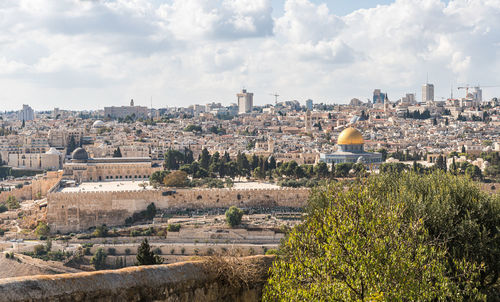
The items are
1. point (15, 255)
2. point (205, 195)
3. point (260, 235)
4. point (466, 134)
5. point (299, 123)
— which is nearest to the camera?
point (15, 255)

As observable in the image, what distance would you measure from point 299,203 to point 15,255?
14459mm

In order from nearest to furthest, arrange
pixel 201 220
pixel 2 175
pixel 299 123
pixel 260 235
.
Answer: pixel 260 235, pixel 201 220, pixel 2 175, pixel 299 123

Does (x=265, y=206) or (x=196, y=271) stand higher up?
(x=196, y=271)

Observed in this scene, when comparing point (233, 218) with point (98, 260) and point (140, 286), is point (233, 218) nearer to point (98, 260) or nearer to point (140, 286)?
point (98, 260)

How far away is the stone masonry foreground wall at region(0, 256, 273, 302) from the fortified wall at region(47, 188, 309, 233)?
2725cm

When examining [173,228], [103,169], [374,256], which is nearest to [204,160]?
[103,169]

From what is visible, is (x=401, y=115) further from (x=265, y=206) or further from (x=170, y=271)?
(x=170, y=271)

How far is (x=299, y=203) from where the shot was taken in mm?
34812

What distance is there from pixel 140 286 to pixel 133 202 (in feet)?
93.5

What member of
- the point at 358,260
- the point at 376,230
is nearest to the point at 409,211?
the point at 376,230

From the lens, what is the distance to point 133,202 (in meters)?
33.6

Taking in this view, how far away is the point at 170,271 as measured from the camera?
5930 mm

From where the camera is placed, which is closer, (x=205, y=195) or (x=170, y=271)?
(x=170, y=271)

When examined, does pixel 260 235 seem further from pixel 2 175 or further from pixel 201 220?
pixel 2 175
